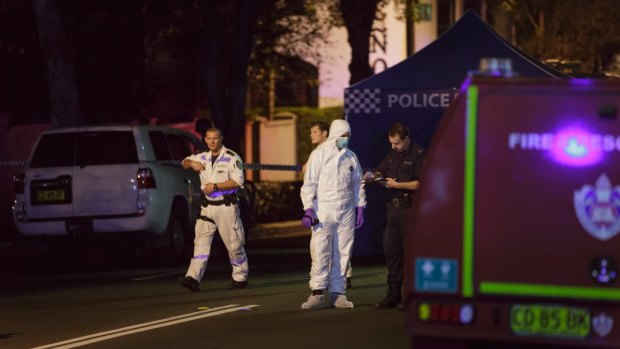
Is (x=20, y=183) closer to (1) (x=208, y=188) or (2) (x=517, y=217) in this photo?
(1) (x=208, y=188)

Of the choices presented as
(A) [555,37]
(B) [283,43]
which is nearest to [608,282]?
(B) [283,43]

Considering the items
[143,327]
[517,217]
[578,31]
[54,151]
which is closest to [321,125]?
[143,327]

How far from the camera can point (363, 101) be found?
18766 millimetres

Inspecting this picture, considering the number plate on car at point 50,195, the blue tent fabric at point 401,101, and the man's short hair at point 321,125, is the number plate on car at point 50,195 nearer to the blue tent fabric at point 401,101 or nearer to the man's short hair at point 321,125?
the blue tent fabric at point 401,101

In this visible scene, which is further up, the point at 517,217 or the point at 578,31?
the point at 578,31

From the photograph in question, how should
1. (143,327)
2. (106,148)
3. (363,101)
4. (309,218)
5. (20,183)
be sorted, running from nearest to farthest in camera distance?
(143,327) → (309,218) → (363,101) → (106,148) → (20,183)

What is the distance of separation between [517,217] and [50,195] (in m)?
11.7

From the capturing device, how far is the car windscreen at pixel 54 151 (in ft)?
61.8

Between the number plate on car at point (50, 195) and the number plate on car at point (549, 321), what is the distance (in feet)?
38.2

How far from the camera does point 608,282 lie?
25.8 ft

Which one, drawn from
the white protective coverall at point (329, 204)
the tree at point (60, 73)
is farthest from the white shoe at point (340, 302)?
the tree at point (60, 73)

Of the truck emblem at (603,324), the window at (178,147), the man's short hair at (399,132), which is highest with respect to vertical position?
the man's short hair at (399,132)

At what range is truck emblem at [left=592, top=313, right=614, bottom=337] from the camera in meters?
7.80

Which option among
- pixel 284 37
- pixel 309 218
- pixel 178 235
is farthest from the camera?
pixel 284 37
